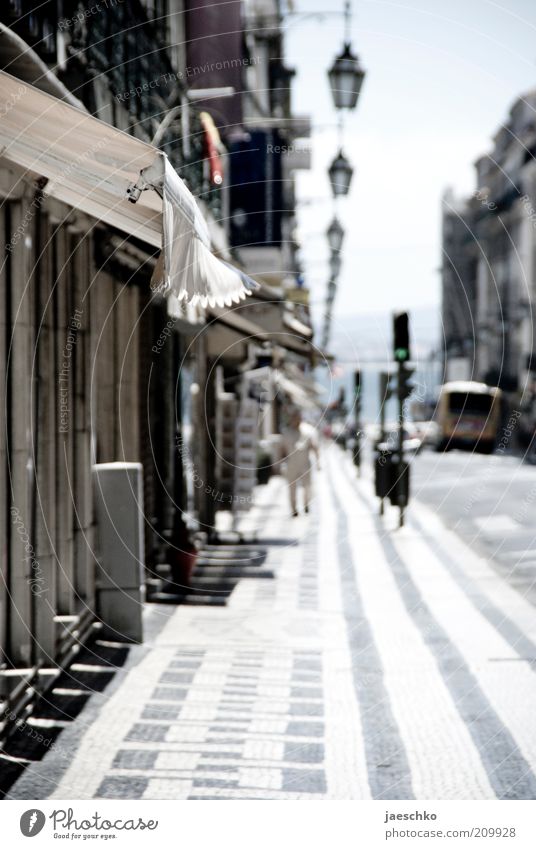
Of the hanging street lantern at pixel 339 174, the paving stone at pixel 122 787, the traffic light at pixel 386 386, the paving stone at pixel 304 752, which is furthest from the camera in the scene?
the traffic light at pixel 386 386

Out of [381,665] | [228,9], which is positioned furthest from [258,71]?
[381,665]

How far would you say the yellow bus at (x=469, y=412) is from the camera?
5697cm

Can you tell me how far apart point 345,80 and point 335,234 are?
33.7ft

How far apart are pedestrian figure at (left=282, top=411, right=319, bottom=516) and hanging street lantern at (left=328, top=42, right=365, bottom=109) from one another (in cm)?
800

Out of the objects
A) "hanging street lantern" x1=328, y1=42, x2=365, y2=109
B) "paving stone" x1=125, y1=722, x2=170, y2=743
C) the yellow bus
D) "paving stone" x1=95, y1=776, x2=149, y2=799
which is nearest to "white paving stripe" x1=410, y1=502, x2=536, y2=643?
"paving stone" x1=125, y1=722, x2=170, y2=743

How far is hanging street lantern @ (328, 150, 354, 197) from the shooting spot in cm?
1691

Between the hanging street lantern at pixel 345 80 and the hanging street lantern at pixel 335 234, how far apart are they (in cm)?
984

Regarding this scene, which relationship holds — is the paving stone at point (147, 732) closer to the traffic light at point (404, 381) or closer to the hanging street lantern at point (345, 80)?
the hanging street lantern at point (345, 80)

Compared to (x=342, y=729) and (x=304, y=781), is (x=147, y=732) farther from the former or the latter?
(x=304, y=781)

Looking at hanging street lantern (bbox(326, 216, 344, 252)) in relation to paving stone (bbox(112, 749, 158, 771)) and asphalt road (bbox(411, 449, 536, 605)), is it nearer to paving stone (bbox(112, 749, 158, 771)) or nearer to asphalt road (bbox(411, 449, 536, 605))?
asphalt road (bbox(411, 449, 536, 605))

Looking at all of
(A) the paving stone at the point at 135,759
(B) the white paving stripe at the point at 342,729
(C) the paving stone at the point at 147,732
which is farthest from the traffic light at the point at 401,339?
(A) the paving stone at the point at 135,759

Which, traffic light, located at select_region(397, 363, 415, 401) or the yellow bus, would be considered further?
the yellow bus

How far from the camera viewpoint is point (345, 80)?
1337 centimetres

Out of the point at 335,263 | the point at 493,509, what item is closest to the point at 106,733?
the point at 493,509
